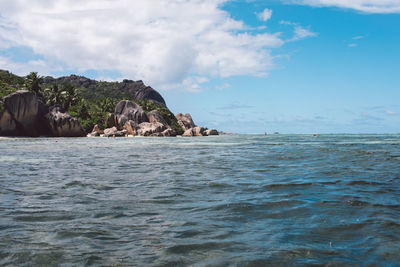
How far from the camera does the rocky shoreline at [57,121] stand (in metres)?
55.5

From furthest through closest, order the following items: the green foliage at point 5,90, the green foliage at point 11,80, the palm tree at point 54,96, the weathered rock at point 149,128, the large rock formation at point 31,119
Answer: the green foliage at point 11,80, the palm tree at point 54,96, the weathered rock at point 149,128, the green foliage at point 5,90, the large rock formation at point 31,119

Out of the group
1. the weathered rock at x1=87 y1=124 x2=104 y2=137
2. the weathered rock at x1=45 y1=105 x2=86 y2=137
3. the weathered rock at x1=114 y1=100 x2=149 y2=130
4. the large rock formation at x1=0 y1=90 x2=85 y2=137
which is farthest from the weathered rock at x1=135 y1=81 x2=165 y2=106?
the weathered rock at x1=45 y1=105 x2=86 y2=137

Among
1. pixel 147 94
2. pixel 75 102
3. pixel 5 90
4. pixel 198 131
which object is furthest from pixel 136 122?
pixel 147 94

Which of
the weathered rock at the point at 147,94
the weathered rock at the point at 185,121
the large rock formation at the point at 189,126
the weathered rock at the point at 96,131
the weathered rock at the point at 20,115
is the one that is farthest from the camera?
the weathered rock at the point at 147,94

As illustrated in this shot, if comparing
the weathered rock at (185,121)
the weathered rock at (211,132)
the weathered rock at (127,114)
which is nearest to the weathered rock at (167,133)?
the weathered rock at (127,114)

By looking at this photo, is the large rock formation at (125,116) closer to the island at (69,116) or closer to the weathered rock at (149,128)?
the island at (69,116)

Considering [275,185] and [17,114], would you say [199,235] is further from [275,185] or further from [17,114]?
[17,114]

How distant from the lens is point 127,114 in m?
76.8

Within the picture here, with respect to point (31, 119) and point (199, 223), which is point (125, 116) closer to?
point (31, 119)

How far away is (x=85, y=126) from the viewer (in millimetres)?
72438

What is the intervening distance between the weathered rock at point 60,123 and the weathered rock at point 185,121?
3768 centimetres

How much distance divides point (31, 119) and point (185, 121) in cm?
4637

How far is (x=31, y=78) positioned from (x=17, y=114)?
18.1 metres

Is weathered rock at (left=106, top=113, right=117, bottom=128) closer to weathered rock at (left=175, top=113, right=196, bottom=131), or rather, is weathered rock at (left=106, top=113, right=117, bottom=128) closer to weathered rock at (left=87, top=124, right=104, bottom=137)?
weathered rock at (left=87, top=124, right=104, bottom=137)
